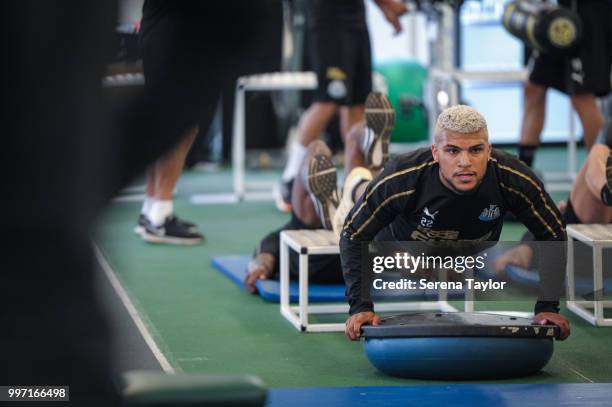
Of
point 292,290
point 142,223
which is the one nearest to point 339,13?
point 142,223

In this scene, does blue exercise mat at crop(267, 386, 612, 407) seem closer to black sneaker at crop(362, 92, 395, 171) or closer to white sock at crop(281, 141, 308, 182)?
black sneaker at crop(362, 92, 395, 171)

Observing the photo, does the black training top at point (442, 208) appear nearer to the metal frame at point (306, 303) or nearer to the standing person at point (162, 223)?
the metal frame at point (306, 303)

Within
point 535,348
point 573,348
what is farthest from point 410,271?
point 573,348

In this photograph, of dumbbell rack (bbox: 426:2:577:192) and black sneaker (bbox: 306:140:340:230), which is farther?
dumbbell rack (bbox: 426:2:577:192)

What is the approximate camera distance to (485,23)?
10484 mm

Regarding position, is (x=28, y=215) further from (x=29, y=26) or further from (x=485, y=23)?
(x=485, y=23)

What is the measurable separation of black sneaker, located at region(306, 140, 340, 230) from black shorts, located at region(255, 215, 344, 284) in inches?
6.2

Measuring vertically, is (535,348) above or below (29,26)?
below

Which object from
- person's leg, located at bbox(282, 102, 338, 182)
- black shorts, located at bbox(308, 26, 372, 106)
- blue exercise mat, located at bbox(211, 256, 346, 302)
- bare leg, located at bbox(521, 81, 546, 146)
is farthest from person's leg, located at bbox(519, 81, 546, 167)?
blue exercise mat, located at bbox(211, 256, 346, 302)

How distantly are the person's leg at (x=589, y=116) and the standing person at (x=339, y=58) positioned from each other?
3.75ft

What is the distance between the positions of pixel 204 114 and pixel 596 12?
6222mm

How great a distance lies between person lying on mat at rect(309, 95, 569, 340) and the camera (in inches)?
137

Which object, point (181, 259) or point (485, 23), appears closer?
point (181, 259)

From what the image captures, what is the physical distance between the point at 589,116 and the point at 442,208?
333 cm
